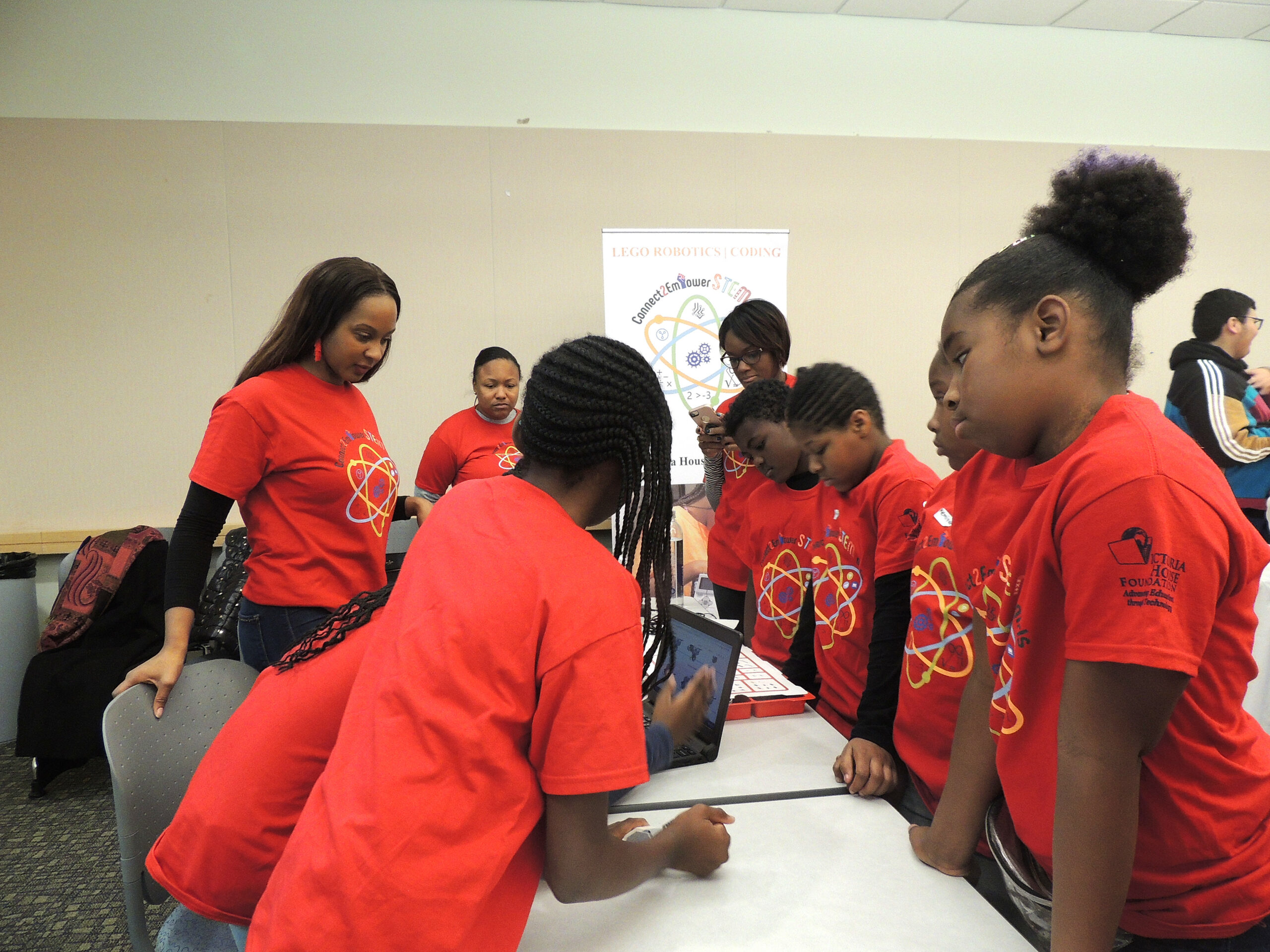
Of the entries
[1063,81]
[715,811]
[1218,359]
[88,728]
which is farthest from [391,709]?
[1063,81]

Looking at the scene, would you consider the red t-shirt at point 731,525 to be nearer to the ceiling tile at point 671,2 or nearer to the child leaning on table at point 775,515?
the child leaning on table at point 775,515

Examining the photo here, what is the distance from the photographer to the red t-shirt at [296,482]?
5.18ft

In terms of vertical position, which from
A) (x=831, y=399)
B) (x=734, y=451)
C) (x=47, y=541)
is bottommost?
(x=47, y=541)

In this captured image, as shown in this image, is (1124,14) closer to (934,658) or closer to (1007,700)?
(934,658)

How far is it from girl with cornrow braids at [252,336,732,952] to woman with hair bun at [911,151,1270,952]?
0.40 m

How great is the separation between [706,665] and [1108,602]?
734mm

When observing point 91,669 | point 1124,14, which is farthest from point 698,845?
point 1124,14

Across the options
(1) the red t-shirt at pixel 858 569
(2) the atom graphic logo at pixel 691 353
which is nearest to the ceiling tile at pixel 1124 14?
(2) the atom graphic logo at pixel 691 353

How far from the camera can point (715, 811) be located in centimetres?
102

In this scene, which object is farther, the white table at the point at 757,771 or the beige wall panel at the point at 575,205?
the beige wall panel at the point at 575,205

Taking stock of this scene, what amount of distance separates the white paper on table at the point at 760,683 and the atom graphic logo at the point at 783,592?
0.59 ft

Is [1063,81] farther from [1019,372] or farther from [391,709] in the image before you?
[391,709]

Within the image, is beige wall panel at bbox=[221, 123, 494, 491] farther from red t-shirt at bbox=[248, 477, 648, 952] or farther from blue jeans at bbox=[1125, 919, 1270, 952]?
blue jeans at bbox=[1125, 919, 1270, 952]

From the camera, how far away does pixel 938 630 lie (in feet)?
4.01
